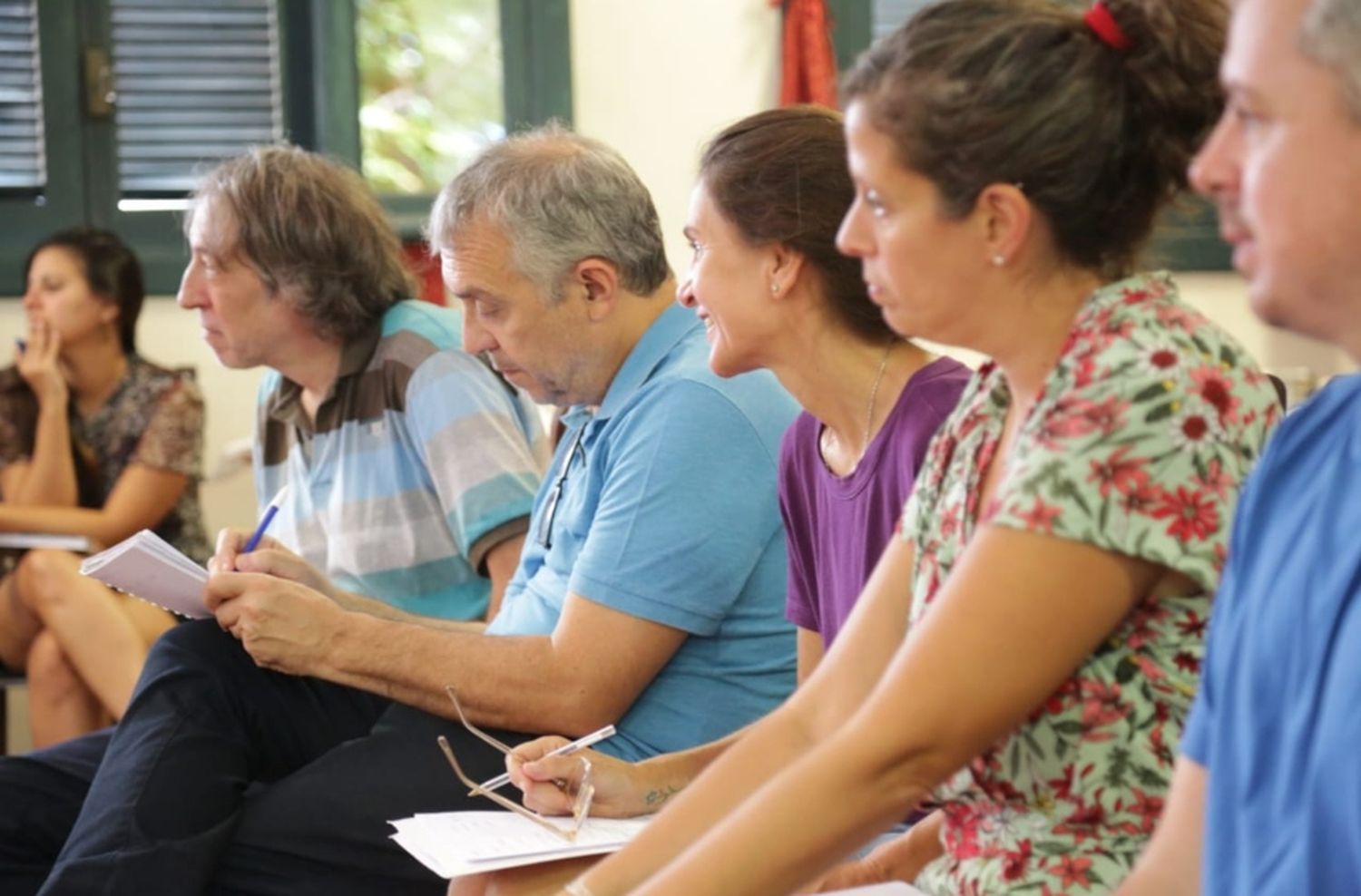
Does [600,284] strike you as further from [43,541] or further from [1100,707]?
[43,541]

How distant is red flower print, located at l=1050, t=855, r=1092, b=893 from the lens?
122 centimetres

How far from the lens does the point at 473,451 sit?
2.38 meters

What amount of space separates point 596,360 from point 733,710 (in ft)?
1.44

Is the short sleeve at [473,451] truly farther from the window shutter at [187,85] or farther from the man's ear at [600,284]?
the window shutter at [187,85]

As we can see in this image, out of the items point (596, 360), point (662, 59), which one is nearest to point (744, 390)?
point (596, 360)

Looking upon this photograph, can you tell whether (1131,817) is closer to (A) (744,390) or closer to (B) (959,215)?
(B) (959,215)

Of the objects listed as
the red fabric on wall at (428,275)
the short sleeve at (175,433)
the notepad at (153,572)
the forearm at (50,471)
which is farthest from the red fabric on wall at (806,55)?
the notepad at (153,572)

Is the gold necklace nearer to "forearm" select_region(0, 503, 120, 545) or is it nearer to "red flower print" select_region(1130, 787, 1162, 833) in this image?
"red flower print" select_region(1130, 787, 1162, 833)

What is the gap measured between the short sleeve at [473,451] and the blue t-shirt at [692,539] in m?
0.32

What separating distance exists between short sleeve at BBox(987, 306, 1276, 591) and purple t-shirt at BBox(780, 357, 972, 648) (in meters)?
0.40

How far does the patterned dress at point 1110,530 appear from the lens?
3.74 feet

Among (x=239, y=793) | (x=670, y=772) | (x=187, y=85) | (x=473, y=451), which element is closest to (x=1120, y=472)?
(x=670, y=772)

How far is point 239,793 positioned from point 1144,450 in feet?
4.12

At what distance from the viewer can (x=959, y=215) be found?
4.07ft
